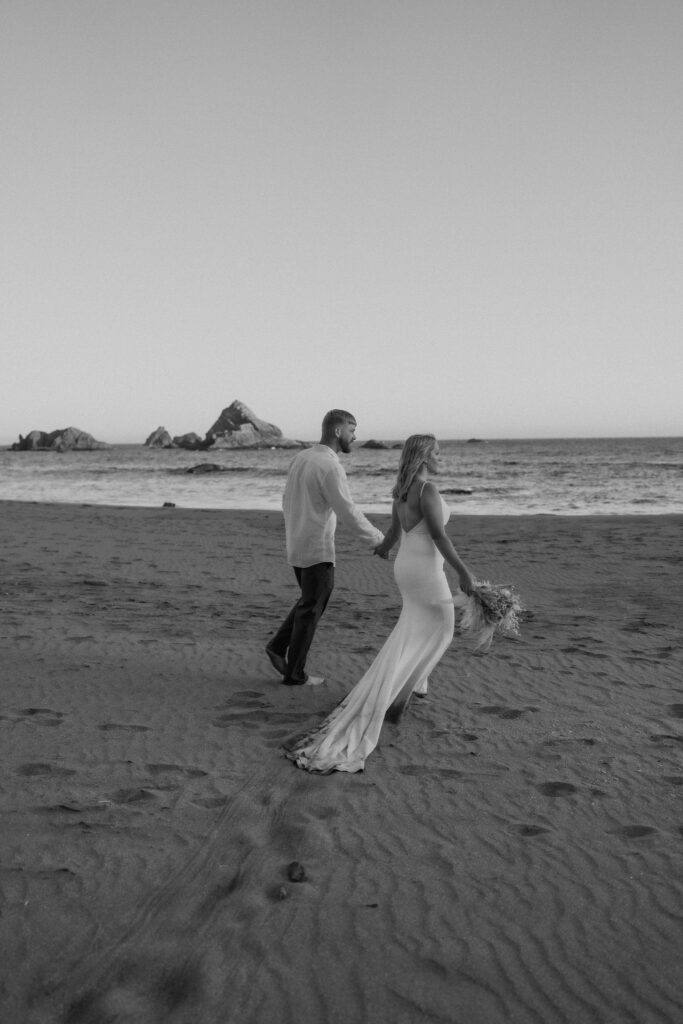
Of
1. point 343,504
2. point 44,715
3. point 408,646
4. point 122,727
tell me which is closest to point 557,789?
point 408,646

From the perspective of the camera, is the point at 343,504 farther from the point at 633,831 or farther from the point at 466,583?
the point at 633,831

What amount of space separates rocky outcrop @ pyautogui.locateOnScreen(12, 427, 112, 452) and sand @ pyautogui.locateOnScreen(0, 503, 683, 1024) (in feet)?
340

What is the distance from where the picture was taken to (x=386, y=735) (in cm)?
495

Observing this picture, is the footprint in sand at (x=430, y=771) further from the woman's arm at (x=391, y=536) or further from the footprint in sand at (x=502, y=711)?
the woman's arm at (x=391, y=536)

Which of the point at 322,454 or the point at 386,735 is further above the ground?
the point at 322,454

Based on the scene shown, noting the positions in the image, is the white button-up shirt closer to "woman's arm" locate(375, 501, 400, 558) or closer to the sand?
"woman's arm" locate(375, 501, 400, 558)

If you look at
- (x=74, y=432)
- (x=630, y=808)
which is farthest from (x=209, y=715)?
(x=74, y=432)

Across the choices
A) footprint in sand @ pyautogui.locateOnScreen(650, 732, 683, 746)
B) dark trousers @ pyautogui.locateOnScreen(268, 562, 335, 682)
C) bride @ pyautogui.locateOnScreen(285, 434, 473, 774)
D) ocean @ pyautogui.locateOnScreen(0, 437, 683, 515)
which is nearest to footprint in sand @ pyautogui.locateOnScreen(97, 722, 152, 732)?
bride @ pyautogui.locateOnScreen(285, 434, 473, 774)

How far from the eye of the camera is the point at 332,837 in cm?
371

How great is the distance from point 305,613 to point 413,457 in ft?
5.17

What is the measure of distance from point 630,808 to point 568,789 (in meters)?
0.34

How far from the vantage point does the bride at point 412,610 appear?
189 inches

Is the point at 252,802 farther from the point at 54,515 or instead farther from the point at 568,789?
the point at 54,515

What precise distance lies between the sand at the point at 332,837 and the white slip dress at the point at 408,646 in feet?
0.79
